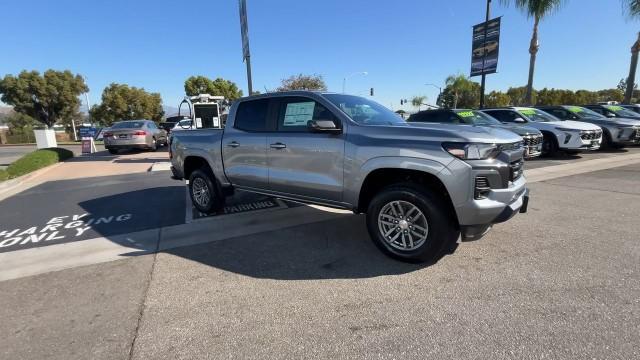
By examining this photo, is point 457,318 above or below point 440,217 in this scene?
below

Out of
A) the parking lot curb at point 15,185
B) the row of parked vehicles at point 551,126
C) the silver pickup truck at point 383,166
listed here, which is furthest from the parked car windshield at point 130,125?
the silver pickup truck at point 383,166

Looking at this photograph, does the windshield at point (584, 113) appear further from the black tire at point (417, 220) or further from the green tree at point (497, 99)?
the green tree at point (497, 99)

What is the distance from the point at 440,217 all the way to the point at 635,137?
43.8 ft

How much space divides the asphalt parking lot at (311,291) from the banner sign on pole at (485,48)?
53.1 feet

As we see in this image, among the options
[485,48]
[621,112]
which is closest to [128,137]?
[485,48]

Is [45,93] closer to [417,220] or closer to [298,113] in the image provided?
[298,113]

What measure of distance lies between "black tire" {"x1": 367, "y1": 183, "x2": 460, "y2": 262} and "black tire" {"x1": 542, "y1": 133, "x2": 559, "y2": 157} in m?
9.82

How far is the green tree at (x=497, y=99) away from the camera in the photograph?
77188 mm

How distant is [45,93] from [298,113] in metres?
51.2

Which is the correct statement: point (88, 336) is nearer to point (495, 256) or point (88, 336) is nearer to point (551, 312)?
point (551, 312)

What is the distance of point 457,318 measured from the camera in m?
2.65

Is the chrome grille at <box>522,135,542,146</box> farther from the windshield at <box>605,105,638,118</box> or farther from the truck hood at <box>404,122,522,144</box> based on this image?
the windshield at <box>605,105,638,118</box>

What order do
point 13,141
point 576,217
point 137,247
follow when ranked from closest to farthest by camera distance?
point 137,247, point 576,217, point 13,141

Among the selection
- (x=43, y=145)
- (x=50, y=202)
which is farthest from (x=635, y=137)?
(x=43, y=145)
